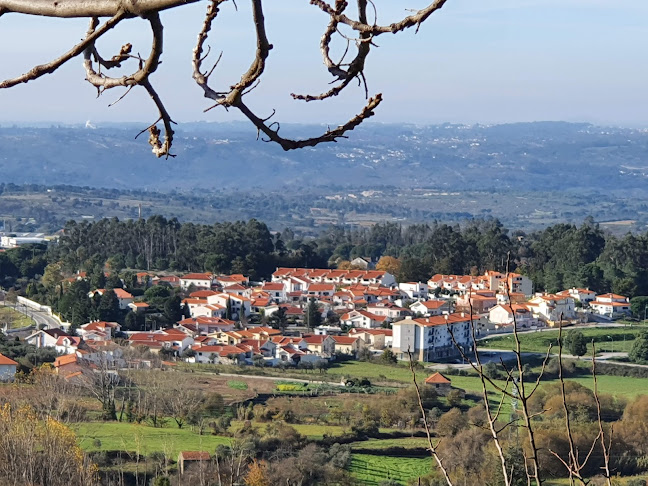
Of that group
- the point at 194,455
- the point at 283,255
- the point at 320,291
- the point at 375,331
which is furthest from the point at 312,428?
the point at 283,255

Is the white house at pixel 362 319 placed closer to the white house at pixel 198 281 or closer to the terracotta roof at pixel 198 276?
the white house at pixel 198 281

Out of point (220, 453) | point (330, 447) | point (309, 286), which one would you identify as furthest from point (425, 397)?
point (309, 286)

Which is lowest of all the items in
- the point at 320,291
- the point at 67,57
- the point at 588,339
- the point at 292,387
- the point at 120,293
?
the point at 292,387

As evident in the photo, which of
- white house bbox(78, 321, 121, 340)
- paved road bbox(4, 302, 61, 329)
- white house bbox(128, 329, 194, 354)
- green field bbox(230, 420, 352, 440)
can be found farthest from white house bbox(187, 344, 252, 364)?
green field bbox(230, 420, 352, 440)

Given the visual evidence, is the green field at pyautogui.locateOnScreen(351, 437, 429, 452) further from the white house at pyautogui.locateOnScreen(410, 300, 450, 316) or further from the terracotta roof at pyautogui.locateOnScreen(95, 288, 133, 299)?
the terracotta roof at pyautogui.locateOnScreen(95, 288, 133, 299)

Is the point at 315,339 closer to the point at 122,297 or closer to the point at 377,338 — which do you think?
the point at 377,338

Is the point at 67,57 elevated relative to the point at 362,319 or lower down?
elevated
